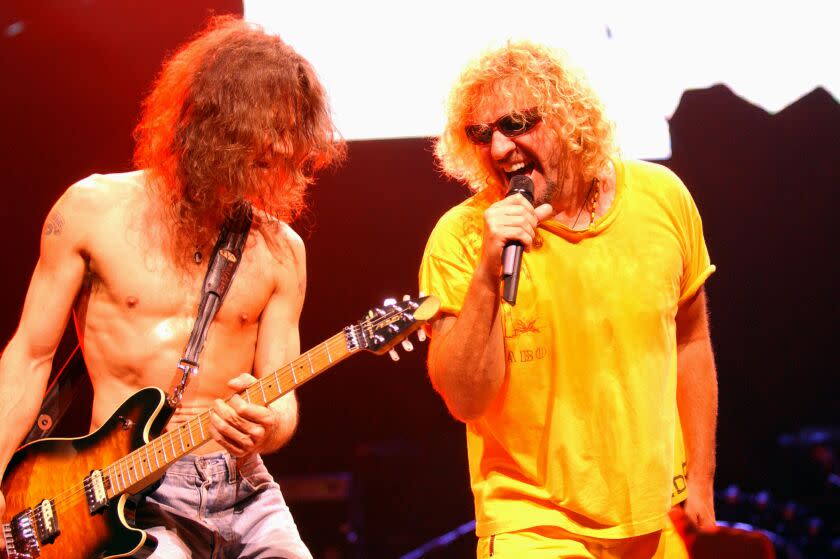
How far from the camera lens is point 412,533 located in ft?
15.0

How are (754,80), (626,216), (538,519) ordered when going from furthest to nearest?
(754,80), (626,216), (538,519)

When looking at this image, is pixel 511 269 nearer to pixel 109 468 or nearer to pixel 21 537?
pixel 109 468

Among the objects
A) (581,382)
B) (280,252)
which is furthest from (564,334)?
(280,252)

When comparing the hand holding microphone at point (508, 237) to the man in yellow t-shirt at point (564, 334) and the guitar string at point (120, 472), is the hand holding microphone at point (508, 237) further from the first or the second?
the guitar string at point (120, 472)

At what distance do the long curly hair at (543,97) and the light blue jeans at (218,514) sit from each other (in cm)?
131

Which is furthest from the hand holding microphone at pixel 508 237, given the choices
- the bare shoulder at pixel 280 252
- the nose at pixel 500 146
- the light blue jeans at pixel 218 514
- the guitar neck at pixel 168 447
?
the light blue jeans at pixel 218 514

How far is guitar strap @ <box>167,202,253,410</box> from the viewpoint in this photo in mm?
2848

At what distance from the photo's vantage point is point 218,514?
2842 mm

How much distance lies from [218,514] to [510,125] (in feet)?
5.18

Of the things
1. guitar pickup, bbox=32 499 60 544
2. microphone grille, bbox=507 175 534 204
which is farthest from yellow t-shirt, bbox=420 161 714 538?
guitar pickup, bbox=32 499 60 544

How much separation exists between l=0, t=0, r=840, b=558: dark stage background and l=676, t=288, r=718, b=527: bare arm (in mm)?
1925

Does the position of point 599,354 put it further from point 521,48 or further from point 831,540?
point 831,540

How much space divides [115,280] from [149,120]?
0.78 m

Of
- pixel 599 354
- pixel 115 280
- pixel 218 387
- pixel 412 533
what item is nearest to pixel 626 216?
pixel 599 354
